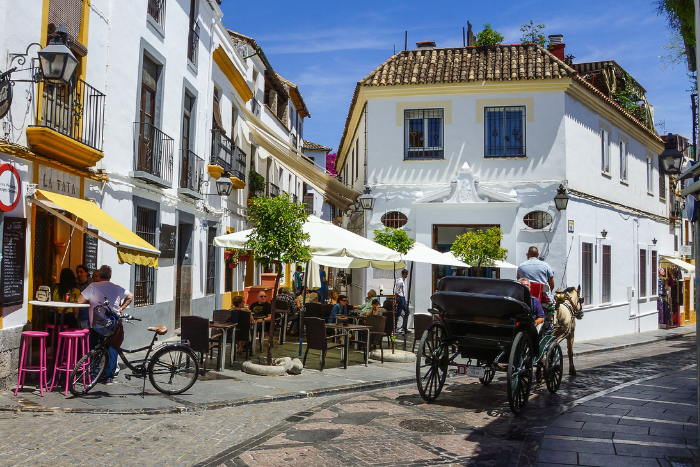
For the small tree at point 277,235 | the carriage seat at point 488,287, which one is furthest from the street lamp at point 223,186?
the carriage seat at point 488,287

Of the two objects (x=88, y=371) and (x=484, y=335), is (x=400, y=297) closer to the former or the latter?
(x=484, y=335)

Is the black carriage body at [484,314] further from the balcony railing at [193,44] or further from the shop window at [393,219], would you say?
the balcony railing at [193,44]

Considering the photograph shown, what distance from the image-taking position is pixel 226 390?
28.5 ft

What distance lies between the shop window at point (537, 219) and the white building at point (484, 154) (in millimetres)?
28

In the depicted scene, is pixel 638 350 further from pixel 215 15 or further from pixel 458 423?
pixel 215 15

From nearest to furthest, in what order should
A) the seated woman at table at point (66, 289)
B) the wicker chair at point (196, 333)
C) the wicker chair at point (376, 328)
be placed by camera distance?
1. the seated woman at table at point (66, 289)
2. the wicker chair at point (196, 333)
3. the wicker chair at point (376, 328)

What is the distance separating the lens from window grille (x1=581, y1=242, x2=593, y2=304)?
59.4 ft

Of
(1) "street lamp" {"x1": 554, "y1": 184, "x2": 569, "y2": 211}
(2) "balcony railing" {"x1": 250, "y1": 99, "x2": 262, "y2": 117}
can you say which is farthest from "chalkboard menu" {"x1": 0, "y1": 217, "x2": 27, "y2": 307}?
(2) "balcony railing" {"x1": 250, "y1": 99, "x2": 262, "y2": 117}

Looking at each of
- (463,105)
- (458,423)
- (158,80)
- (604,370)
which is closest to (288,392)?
(458,423)

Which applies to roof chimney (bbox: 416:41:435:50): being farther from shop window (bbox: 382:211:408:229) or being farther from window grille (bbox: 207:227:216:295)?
window grille (bbox: 207:227:216:295)

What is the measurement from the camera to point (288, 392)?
Result: 8711mm

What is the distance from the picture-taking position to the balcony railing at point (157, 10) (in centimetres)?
1284

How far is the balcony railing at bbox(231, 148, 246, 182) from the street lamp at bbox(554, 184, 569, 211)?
363 inches

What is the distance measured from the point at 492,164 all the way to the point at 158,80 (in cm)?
929
